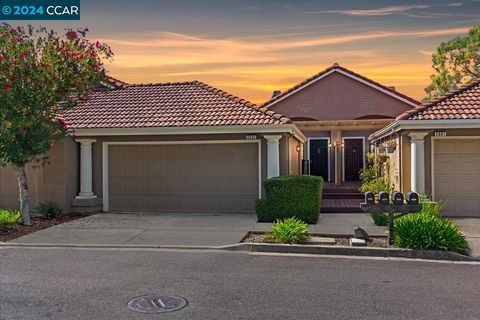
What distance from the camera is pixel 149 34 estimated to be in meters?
13.6

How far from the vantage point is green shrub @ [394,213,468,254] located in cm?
930

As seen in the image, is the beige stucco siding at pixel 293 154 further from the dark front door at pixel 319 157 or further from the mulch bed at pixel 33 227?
the mulch bed at pixel 33 227

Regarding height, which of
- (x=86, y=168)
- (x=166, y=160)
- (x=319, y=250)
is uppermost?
(x=166, y=160)

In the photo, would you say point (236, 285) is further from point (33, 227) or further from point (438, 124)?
point (438, 124)

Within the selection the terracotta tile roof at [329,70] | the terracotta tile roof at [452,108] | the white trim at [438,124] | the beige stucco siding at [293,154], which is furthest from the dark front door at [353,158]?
the white trim at [438,124]

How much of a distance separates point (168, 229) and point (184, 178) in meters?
3.39

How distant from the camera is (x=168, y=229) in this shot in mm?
12367

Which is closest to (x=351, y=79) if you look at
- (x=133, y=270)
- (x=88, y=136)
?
(x=88, y=136)

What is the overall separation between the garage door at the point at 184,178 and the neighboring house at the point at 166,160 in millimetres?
31

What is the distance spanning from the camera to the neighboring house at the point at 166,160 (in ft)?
49.0

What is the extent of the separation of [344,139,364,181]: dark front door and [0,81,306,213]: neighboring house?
914 centimetres

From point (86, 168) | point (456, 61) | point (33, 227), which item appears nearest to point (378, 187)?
point (86, 168)

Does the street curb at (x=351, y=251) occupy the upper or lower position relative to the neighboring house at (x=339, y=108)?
lower

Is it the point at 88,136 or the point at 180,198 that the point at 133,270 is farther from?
the point at 88,136
